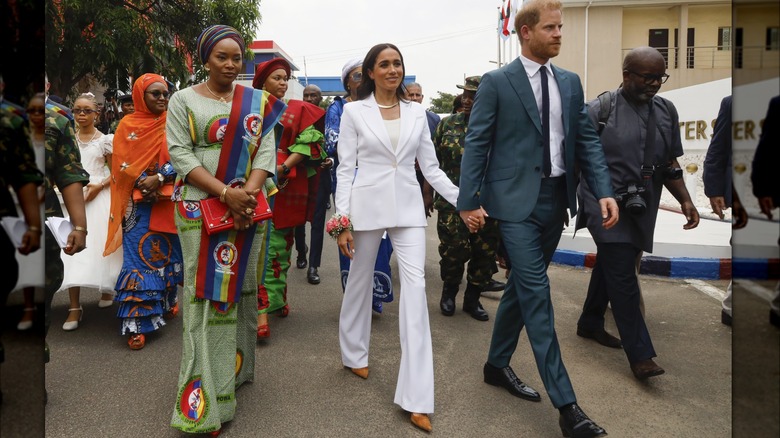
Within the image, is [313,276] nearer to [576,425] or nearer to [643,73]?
[643,73]

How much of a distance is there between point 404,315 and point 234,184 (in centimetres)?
104

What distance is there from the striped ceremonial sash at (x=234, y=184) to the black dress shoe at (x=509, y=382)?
1439 millimetres

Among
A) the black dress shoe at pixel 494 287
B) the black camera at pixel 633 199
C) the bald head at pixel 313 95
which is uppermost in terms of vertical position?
the bald head at pixel 313 95

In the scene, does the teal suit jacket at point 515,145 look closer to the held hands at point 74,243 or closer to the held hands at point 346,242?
the held hands at point 346,242

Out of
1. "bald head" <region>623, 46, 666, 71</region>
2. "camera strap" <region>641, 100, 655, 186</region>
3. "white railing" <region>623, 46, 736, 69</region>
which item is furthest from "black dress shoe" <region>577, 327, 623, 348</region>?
"white railing" <region>623, 46, 736, 69</region>

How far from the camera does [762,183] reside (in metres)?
0.94

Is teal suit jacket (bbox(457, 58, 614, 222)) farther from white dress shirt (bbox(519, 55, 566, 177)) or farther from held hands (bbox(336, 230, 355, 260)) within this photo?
held hands (bbox(336, 230, 355, 260))

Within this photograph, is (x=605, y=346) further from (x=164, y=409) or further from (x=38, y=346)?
(x=38, y=346)

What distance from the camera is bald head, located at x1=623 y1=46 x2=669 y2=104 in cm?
368

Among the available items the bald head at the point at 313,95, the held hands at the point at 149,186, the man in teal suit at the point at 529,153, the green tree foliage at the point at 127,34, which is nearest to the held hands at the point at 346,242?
the man in teal suit at the point at 529,153

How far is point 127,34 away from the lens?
36.1 feet

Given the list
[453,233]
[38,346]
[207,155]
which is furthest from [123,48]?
[38,346]

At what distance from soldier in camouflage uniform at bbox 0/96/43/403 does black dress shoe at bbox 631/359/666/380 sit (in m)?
3.24

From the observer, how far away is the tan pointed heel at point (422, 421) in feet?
9.63
